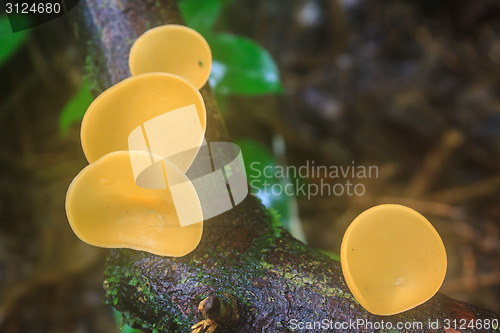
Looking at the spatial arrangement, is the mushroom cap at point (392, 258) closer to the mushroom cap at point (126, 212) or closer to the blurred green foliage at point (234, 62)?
the mushroom cap at point (126, 212)

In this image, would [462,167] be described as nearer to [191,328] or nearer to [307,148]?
[307,148]

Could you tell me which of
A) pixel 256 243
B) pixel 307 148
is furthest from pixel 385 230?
pixel 307 148

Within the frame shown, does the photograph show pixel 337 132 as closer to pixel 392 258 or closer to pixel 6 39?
pixel 392 258

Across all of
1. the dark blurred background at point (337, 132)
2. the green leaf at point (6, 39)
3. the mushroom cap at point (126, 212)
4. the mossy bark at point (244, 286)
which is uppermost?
the green leaf at point (6, 39)

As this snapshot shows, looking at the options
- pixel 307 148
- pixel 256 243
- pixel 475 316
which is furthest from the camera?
pixel 307 148

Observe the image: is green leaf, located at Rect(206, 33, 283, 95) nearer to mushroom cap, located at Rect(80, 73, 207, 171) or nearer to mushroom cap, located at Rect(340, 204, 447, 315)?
mushroom cap, located at Rect(80, 73, 207, 171)

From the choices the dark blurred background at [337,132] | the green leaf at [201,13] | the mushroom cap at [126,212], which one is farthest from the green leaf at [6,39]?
the mushroom cap at [126,212]
